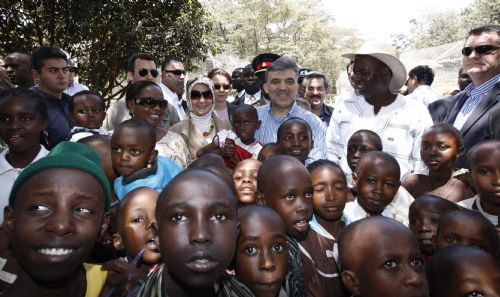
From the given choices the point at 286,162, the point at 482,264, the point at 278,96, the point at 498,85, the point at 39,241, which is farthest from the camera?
the point at 278,96

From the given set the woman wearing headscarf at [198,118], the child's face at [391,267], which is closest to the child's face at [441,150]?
the child's face at [391,267]

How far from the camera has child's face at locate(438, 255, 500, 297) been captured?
192 centimetres

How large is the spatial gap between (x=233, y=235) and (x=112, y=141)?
1793mm

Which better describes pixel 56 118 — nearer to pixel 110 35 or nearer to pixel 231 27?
pixel 110 35

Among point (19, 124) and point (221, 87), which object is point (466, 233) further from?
point (221, 87)

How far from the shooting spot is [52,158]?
1635 millimetres

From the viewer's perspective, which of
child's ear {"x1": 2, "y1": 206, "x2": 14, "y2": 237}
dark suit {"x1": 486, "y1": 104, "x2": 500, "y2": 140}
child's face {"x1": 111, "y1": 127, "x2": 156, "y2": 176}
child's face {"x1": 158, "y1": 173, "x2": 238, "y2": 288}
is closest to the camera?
child's face {"x1": 158, "y1": 173, "x2": 238, "y2": 288}

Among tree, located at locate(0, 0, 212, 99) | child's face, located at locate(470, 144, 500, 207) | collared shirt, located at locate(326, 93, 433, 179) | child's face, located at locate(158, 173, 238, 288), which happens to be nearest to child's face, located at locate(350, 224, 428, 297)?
child's face, located at locate(158, 173, 238, 288)

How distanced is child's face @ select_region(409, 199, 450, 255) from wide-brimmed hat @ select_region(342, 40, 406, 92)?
1480 mm

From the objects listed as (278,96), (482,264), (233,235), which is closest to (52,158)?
(233,235)

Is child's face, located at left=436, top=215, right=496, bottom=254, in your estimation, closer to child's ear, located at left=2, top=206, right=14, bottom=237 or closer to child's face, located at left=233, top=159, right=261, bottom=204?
child's face, located at left=233, top=159, right=261, bottom=204

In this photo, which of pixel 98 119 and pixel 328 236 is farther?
pixel 98 119

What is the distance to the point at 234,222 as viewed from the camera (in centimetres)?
163

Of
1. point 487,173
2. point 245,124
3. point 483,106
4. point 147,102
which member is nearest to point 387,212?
point 487,173
